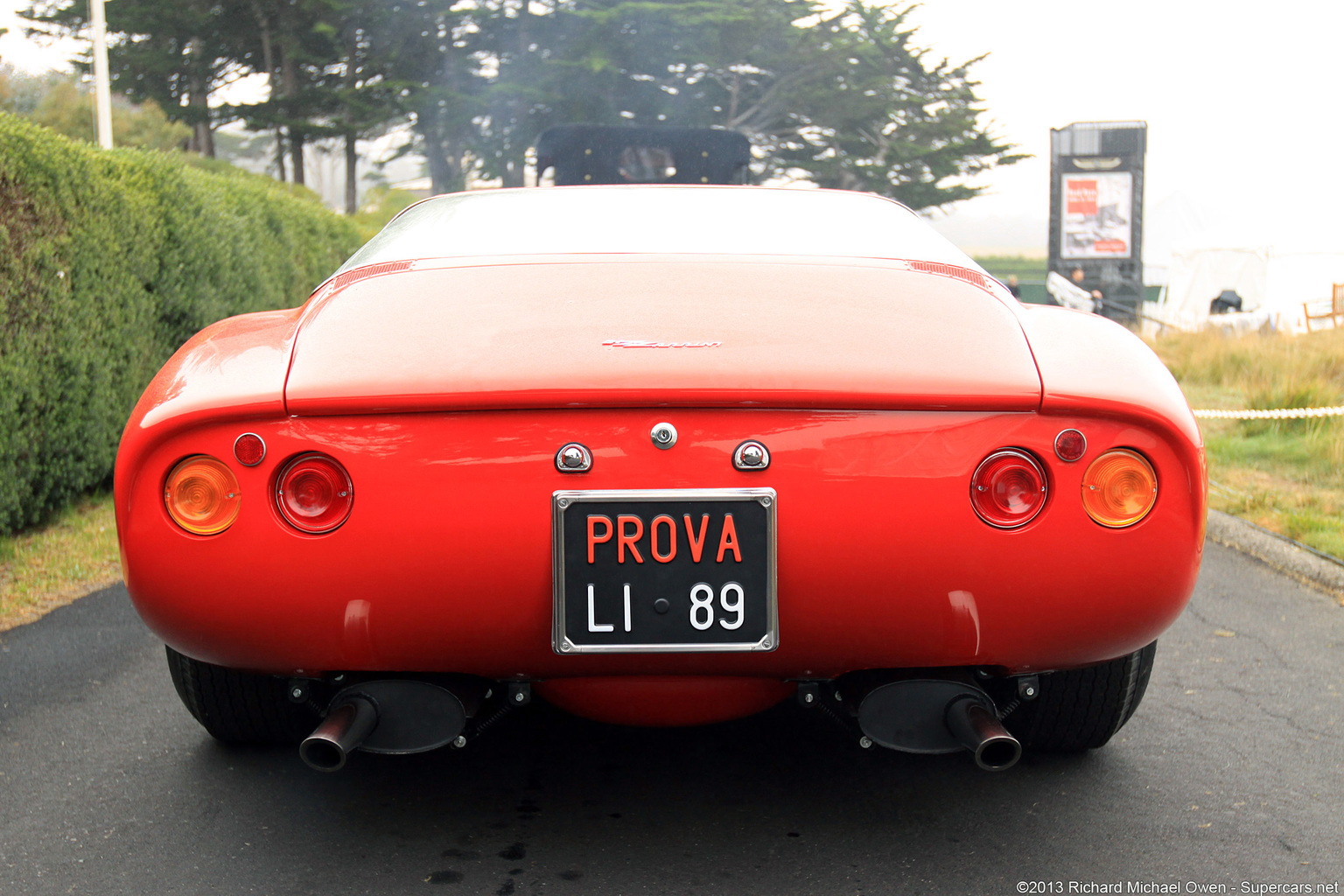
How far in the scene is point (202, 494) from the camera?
207 centimetres

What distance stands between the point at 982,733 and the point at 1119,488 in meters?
0.47

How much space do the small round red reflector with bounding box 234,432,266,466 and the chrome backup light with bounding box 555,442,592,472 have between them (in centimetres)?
49

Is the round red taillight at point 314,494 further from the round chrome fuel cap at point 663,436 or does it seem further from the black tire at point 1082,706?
the black tire at point 1082,706

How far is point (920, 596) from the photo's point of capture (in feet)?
6.67

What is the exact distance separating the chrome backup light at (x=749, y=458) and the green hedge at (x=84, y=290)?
13.1 ft

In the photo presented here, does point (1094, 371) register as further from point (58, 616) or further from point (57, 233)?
point (57, 233)

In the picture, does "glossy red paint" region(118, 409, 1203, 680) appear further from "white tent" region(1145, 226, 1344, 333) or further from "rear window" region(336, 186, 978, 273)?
"white tent" region(1145, 226, 1344, 333)

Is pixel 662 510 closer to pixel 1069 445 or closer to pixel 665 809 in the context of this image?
pixel 1069 445

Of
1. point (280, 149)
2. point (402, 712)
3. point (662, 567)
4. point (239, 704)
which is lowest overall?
point (239, 704)

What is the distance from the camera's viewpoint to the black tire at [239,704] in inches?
104

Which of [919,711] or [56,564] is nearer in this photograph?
[919,711]

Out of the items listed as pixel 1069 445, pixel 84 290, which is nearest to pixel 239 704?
pixel 1069 445

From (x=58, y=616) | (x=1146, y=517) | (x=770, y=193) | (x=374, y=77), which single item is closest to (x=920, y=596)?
(x=1146, y=517)

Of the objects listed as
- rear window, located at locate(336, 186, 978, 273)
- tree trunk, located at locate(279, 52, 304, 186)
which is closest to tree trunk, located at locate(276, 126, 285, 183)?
tree trunk, located at locate(279, 52, 304, 186)
